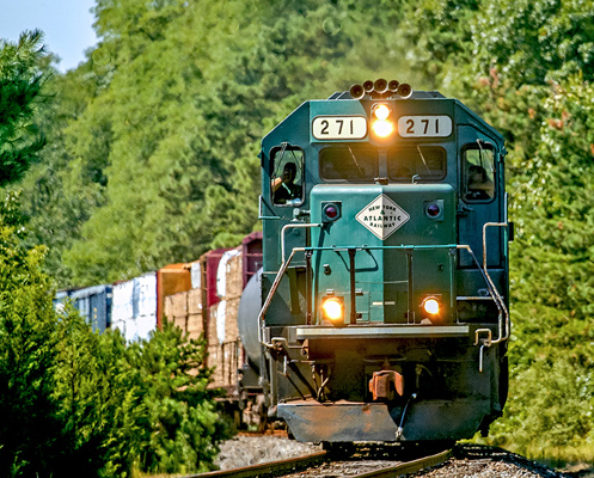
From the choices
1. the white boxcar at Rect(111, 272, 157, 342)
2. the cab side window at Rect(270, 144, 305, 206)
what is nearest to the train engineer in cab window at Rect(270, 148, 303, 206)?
the cab side window at Rect(270, 144, 305, 206)

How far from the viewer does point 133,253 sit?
6169 centimetres

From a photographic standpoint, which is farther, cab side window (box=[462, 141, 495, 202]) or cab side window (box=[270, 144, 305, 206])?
cab side window (box=[270, 144, 305, 206])

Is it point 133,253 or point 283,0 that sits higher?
point 283,0

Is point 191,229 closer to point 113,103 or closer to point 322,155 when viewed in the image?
point 113,103

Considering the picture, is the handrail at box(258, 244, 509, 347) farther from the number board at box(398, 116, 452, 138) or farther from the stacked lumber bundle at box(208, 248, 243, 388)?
the stacked lumber bundle at box(208, 248, 243, 388)

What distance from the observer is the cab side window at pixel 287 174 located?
483 inches

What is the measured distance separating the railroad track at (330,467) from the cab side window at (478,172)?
265 cm

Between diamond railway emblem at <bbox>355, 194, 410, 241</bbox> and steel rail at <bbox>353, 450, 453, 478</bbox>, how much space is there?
85.4 inches

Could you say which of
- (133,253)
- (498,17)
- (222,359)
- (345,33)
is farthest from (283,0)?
(222,359)

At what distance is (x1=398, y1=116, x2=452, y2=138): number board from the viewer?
12031 mm

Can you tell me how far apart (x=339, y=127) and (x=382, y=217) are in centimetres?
105

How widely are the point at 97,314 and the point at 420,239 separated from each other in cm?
2236

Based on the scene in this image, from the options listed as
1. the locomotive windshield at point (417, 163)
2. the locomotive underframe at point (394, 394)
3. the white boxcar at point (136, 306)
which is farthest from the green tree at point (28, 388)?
the white boxcar at point (136, 306)

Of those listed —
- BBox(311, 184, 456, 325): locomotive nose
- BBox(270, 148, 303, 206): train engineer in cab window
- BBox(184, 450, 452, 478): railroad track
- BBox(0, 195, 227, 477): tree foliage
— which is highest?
BBox(270, 148, 303, 206): train engineer in cab window
